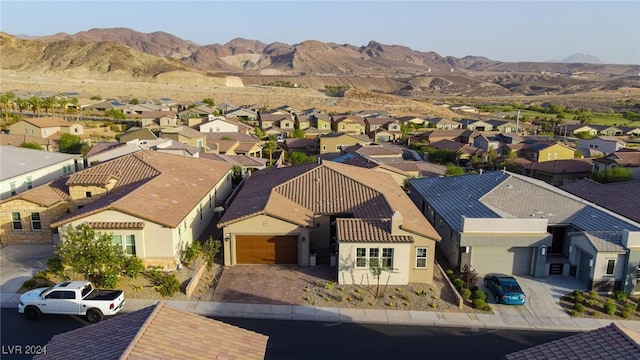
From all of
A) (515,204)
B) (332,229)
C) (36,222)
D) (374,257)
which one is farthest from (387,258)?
(36,222)

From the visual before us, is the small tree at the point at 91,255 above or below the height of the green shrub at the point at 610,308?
above

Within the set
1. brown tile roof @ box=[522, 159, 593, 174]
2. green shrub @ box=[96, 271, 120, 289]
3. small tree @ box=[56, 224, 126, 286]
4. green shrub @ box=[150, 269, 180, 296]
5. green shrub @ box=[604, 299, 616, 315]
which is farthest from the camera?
brown tile roof @ box=[522, 159, 593, 174]

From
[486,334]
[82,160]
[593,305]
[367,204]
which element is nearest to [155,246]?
[367,204]

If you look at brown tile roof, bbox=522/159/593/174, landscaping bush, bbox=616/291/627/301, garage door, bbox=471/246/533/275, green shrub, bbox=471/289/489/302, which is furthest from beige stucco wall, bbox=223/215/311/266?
brown tile roof, bbox=522/159/593/174

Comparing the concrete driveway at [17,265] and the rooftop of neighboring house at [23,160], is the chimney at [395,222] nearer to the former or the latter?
the concrete driveway at [17,265]

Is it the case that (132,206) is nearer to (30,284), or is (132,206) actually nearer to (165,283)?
(165,283)

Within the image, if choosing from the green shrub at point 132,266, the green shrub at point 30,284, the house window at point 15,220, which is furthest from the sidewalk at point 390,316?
the house window at point 15,220

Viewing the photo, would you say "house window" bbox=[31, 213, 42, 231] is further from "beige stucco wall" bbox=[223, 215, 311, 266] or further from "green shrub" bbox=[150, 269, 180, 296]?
"beige stucco wall" bbox=[223, 215, 311, 266]
